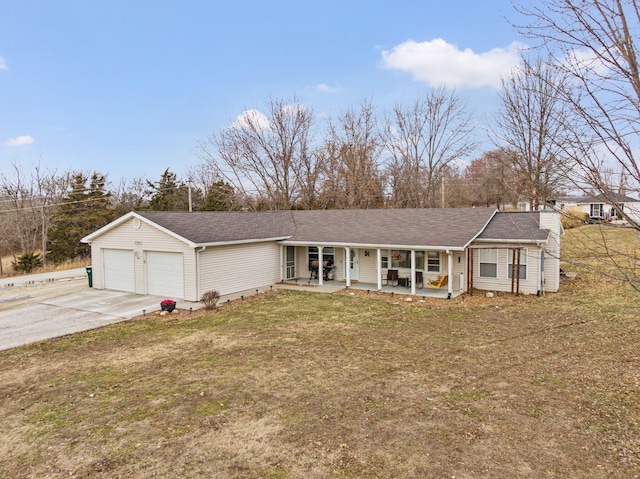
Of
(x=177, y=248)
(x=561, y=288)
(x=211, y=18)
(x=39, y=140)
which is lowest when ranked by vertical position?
(x=561, y=288)

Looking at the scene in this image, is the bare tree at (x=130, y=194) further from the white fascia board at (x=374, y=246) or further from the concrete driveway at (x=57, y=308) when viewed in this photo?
the white fascia board at (x=374, y=246)

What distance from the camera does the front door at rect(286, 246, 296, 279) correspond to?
18.6m

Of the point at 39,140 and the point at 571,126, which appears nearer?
the point at 571,126

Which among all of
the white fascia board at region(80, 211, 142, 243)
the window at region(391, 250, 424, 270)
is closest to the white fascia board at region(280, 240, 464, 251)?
the window at region(391, 250, 424, 270)

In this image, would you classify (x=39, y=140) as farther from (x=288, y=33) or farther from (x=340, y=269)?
(x=340, y=269)

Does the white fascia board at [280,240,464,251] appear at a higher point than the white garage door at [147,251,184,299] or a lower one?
higher

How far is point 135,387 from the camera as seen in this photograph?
6789mm

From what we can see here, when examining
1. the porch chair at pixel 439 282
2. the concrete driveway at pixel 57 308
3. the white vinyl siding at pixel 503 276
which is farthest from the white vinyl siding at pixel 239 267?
the white vinyl siding at pixel 503 276

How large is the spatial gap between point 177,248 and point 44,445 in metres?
9.82

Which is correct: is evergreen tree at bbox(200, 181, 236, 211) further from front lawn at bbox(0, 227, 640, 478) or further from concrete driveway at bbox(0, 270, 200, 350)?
front lawn at bbox(0, 227, 640, 478)

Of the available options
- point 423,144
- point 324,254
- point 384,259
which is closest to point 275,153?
point 423,144

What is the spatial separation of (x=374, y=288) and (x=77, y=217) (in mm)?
28828

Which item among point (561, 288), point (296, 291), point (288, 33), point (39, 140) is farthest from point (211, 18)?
point (39, 140)

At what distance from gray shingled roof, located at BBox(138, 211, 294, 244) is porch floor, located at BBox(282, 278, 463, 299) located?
2.37m
